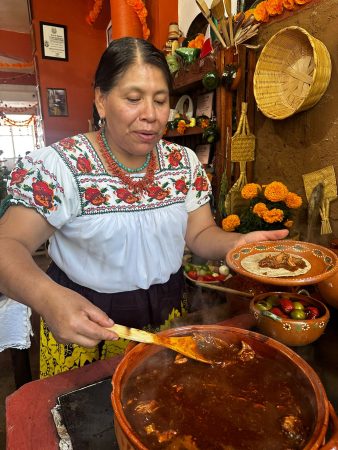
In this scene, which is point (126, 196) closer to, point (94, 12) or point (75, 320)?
point (75, 320)

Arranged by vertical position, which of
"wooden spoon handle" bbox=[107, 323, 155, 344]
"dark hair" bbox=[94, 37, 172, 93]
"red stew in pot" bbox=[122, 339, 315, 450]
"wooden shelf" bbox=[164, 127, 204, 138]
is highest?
"dark hair" bbox=[94, 37, 172, 93]

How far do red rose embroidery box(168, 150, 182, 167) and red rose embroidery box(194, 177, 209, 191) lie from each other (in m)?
0.12

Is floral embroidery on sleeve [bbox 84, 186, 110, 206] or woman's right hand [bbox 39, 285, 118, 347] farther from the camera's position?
floral embroidery on sleeve [bbox 84, 186, 110, 206]

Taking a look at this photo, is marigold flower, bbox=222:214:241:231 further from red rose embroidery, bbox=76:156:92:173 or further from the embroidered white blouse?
red rose embroidery, bbox=76:156:92:173

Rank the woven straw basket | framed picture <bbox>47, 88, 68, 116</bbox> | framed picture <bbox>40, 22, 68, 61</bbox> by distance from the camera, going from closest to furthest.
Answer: the woven straw basket, framed picture <bbox>40, 22, 68, 61</bbox>, framed picture <bbox>47, 88, 68, 116</bbox>

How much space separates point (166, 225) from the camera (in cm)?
127

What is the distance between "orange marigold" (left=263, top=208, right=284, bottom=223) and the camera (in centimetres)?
201

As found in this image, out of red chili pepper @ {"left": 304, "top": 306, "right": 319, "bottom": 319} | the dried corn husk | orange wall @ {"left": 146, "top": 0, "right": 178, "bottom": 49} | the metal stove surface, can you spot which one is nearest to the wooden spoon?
the metal stove surface

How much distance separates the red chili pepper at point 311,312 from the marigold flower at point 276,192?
1.07m

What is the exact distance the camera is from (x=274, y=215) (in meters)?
→ 2.02

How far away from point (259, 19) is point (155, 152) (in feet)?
5.08

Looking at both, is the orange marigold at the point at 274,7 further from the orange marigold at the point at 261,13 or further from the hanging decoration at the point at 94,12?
the hanging decoration at the point at 94,12

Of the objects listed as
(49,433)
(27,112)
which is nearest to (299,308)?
(49,433)

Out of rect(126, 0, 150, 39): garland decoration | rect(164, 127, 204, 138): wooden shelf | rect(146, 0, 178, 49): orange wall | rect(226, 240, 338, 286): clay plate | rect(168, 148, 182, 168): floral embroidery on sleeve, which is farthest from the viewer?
rect(126, 0, 150, 39): garland decoration
